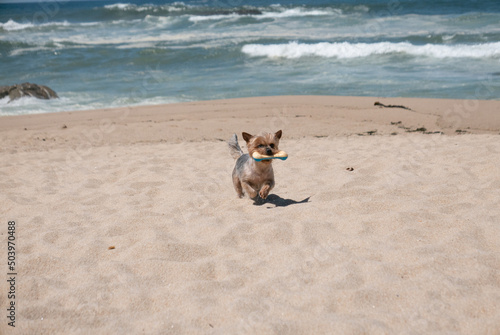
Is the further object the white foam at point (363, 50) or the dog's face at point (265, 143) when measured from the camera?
the white foam at point (363, 50)

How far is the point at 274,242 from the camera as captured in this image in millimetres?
3916

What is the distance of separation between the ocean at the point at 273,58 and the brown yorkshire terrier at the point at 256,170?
29.7 feet

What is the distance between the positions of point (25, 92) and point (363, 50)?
14.8 meters

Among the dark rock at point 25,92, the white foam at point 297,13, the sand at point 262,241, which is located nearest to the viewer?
the sand at point 262,241

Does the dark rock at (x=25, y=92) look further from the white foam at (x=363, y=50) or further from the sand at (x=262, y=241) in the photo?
the white foam at (x=363, y=50)

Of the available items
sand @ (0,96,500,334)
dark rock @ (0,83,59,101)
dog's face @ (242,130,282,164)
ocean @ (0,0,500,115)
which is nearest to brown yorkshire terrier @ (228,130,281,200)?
dog's face @ (242,130,282,164)

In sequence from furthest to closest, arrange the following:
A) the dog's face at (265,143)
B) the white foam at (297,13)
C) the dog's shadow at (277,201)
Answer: the white foam at (297,13)
the dog's shadow at (277,201)
the dog's face at (265,143)

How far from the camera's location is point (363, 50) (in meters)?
20.7

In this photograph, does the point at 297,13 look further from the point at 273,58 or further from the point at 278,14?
the point at 273,58

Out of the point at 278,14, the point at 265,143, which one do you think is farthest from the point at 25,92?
the point at 278,14

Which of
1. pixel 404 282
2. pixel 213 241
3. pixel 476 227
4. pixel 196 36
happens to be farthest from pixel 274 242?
pixel 196 36

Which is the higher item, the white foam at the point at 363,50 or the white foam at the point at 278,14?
the white foam at the point at 278,14

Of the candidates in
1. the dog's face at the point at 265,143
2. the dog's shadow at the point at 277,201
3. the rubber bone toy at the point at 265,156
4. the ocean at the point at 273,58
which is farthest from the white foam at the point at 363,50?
the rubber bone toy at the point at 265,156

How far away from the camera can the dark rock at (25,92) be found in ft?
48.1
